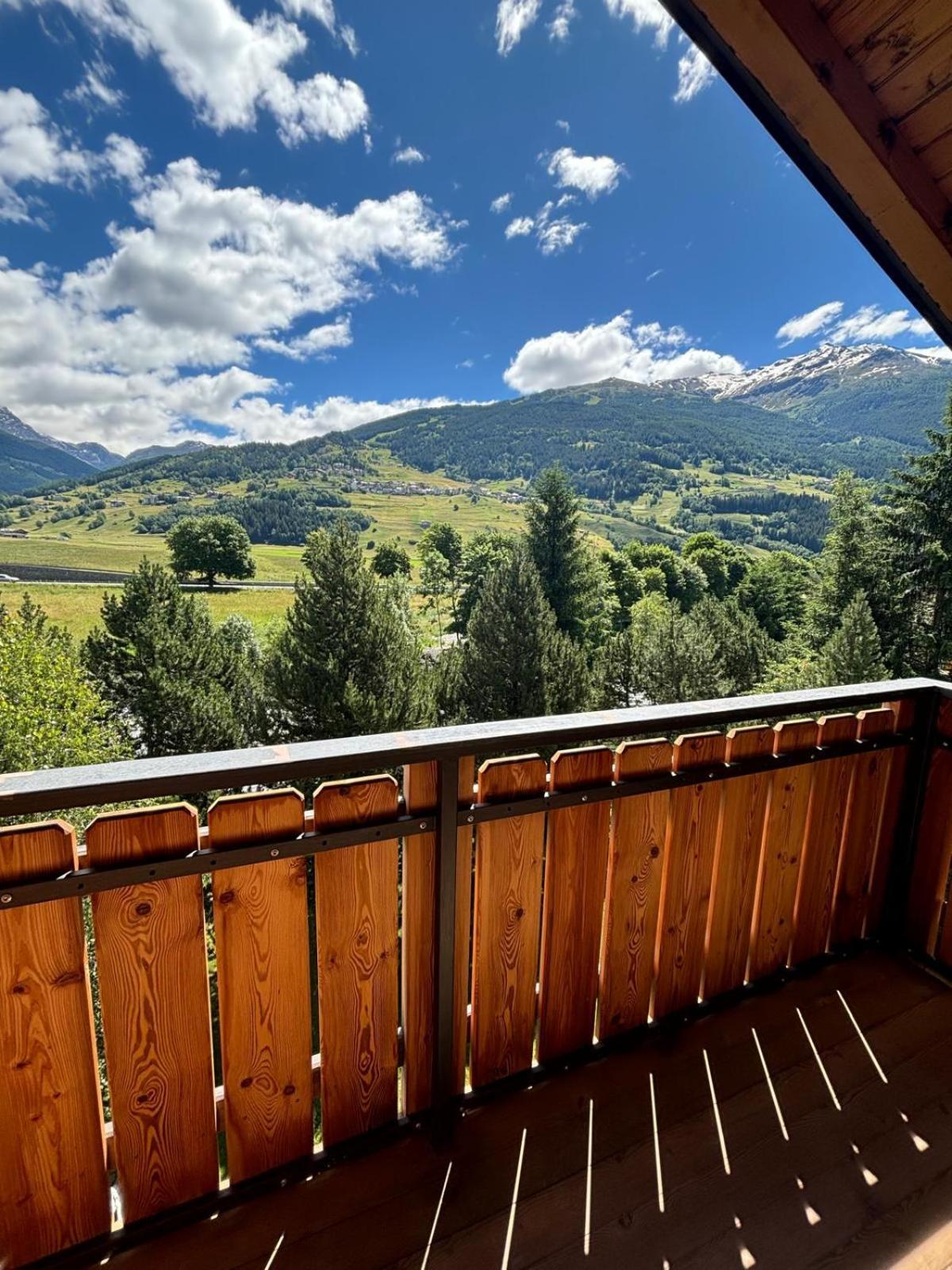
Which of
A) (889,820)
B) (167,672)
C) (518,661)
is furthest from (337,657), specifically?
(889,820)

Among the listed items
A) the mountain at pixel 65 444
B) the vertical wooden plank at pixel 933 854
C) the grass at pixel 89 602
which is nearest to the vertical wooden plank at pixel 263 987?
the vertical wooden plank at pixel 933 854

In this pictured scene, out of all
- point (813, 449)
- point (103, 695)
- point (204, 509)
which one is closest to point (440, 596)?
point (103, 695)

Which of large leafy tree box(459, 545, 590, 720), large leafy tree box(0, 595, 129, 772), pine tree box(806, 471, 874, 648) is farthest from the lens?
large leafy tree box(459, 545, 590, 720)

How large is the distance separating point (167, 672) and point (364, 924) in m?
19.2

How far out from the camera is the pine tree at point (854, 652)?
17906 millimetres

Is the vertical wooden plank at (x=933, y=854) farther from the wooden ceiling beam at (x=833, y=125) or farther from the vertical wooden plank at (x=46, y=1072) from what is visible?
the vertical wooden plank at (x=46, y=1072)

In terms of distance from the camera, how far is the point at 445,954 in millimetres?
1219

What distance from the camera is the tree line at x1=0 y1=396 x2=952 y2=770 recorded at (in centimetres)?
1700

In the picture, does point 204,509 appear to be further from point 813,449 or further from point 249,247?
point 813,449

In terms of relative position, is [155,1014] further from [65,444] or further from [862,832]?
[65,444]

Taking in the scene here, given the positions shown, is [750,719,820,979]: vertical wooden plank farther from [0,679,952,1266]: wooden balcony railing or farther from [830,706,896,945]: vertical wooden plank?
[830,706,896,945]: vertical wooden plank

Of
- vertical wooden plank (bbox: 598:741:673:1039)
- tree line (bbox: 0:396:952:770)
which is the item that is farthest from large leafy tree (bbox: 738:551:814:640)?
vertical wooden plank (bbox: 598:741:673:1039)

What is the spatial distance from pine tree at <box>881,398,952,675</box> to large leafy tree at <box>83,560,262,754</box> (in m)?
21.0

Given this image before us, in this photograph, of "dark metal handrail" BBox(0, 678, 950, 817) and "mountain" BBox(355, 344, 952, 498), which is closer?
"dark metal handrail" BBox(0, 678, 950, 817)
